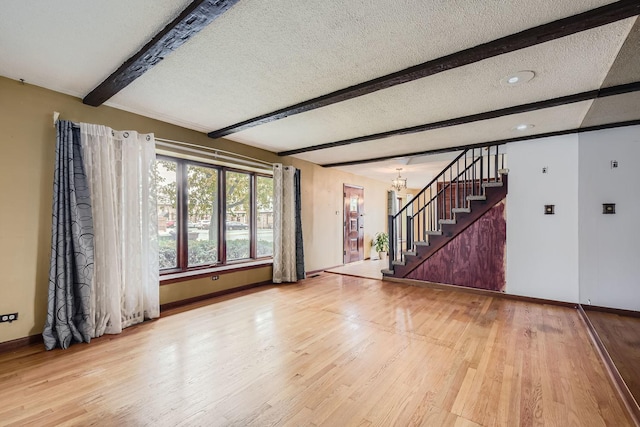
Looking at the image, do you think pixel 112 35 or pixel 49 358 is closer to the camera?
pixel 112 35

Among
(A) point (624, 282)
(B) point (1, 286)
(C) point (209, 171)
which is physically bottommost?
(A) point (624, 282)

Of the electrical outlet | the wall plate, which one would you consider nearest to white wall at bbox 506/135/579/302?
the wall plate

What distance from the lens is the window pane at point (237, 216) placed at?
16.3 ft

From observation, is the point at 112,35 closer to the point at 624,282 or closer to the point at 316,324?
the point at 316,324

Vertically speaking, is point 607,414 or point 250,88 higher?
point 250,88

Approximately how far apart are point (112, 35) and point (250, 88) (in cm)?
115

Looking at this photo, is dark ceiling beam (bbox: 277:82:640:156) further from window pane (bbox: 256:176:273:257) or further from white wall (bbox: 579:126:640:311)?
window pane (bbox: 256:176:273:257)

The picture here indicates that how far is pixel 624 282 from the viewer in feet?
11.9

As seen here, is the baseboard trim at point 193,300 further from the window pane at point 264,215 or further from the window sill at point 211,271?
the window pane at point 264,215

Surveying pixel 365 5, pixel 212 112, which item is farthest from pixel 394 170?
pixel 365 5

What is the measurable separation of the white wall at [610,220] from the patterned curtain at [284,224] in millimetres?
4657

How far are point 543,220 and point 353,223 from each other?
447 centimetres

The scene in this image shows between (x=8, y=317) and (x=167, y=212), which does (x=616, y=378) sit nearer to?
(x=167, y=212)

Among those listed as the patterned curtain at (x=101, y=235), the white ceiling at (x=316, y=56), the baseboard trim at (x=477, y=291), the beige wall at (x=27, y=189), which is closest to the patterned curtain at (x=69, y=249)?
the patterned curtain at (x=101, y=235)
